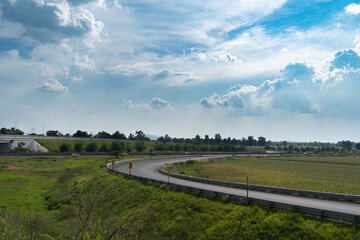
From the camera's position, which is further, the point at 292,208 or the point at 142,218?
the point at 142,218

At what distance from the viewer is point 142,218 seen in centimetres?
2602

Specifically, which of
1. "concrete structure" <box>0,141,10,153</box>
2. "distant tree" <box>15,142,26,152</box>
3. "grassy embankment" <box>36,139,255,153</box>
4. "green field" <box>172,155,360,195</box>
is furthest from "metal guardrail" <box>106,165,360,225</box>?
"concrete structure" <box>0,141,10,153</box>

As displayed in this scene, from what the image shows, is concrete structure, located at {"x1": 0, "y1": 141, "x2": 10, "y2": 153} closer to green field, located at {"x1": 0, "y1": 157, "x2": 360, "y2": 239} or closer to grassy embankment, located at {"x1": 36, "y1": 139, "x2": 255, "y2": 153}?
grassy embankment, located at {"x1": 36, "y1": 139, "x2": 255, "y2": 153}

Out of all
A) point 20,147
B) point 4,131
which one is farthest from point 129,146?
point 4,131

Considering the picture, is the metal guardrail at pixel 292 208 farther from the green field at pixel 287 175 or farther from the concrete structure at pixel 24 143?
the concrete structure at pixel 24 143

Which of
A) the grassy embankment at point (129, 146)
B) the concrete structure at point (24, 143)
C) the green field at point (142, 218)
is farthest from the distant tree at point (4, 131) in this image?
the green field at point (142, 218)

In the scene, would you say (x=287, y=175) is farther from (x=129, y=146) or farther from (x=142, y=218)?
(x=129, y=146)

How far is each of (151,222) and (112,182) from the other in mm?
17266

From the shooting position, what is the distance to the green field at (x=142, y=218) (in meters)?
8.07

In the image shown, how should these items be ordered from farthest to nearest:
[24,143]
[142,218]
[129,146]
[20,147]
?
1. [129,146]
2. [24,143]
3. [20,147]
4. [142,218]

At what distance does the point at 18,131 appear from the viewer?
197250mm

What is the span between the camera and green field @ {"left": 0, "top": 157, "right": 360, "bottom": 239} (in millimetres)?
8070

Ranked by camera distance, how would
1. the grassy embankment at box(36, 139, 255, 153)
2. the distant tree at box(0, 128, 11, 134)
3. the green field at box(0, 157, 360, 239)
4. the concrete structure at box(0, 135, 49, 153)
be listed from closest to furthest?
1. the green field at box(0, 157, 360, 239)
2. the concrete structure at box(0, 135, 49, 153)
3. the grassy embankment at box(36, 139, 255, 153)
4. the distant tree at box(0, 128, 11, 134)

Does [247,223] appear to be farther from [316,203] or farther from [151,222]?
[151,222]
